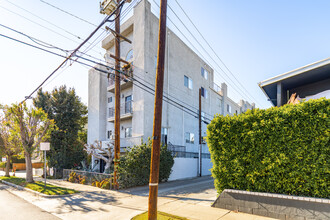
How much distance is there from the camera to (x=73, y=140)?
76.9 ft

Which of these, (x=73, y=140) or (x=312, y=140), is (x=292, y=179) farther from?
(x=73, y=140)

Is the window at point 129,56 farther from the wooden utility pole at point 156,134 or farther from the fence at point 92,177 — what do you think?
the wooden utility pole at point 156,134

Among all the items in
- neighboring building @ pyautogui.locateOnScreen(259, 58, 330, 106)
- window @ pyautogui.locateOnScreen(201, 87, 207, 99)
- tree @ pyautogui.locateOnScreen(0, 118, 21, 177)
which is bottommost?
tree @ pyautogui.locateOnScreen(0, 118, 21, 177)

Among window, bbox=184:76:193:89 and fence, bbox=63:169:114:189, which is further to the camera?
window, bbox=184:76:193:89

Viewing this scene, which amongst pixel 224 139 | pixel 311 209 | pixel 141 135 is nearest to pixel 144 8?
pixel 141 135

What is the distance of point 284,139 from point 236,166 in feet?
6.05

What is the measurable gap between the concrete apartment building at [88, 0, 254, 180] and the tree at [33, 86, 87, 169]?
7.22 feet

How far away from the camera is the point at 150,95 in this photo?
688 inches

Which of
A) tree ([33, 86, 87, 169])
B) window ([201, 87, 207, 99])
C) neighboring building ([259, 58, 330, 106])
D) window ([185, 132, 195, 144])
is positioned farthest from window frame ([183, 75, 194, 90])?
tree ([33, 86, 87, 169])

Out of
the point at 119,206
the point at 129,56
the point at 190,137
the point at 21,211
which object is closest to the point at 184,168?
the point at 190,137

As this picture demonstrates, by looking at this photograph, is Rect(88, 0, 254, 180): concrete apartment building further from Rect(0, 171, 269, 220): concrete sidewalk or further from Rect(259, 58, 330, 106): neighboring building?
Rect(259, 58, 330, 106): neighboring building

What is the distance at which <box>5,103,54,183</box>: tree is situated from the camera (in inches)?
586

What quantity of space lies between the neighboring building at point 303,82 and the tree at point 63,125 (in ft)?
61.5

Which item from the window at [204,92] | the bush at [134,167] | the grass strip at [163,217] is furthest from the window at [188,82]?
the grass strip at [163,217]
